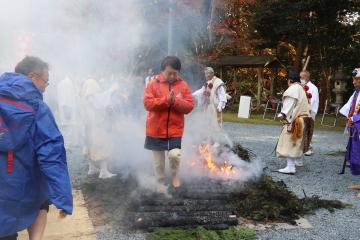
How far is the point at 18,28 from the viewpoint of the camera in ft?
19.0

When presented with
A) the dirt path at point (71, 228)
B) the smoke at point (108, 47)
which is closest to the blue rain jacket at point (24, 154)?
the dirt path at point (71, 228)

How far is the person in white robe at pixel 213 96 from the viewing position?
29.8ft

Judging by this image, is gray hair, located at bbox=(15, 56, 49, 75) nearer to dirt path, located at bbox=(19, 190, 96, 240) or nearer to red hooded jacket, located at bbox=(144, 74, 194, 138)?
dirt path, located at bbox=(19, 190, 96, 240)

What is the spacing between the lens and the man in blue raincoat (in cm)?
261

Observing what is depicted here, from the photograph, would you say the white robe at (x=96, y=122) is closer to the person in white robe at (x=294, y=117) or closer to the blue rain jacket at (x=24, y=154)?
the person in white robe at (x=294, y=117)

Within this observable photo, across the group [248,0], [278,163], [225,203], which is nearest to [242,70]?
[248,0]

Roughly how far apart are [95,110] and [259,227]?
3274 mm

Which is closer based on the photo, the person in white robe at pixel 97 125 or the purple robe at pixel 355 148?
the person in white robe at pixel 97 125

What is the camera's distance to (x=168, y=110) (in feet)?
16.8

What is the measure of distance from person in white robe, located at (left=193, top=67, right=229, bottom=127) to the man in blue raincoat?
657 cm

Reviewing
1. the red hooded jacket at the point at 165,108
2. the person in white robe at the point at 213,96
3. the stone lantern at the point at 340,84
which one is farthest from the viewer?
the stone lantern at the point at 340,84

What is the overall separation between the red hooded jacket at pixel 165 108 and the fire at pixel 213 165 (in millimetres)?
1225

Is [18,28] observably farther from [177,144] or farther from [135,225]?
[135,225]

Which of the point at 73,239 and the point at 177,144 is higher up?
the point at 177,144
